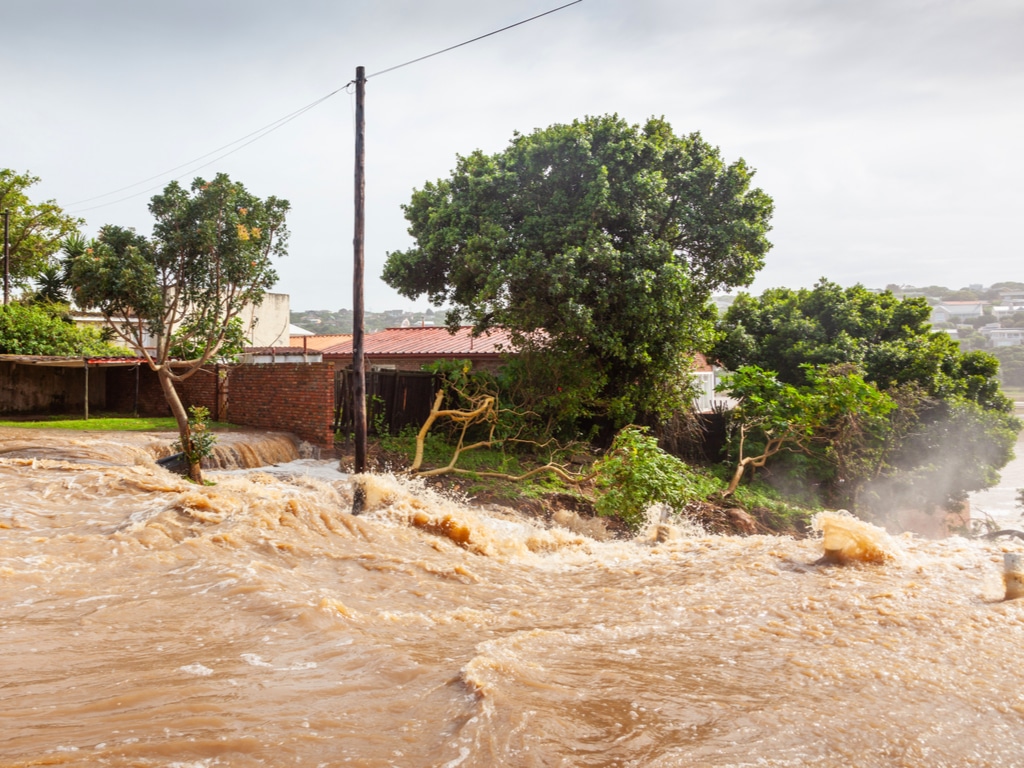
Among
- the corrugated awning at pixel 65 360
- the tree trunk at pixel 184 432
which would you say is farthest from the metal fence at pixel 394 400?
the corrugated awning at pixel 65 360

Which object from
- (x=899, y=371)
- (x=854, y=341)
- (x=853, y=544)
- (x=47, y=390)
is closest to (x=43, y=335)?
(x=47, y=390)

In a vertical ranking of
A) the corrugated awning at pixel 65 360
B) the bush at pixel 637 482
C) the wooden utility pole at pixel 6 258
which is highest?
the wooden utility pole at pixel 6 258

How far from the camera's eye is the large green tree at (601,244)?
13.2m

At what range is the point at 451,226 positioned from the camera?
46.4ft

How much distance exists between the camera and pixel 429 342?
20.6m

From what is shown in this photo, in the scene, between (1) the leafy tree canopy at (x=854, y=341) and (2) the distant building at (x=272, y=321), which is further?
(2) the distant building at (x=272, y=321)

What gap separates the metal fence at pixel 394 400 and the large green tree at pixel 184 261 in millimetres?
3390

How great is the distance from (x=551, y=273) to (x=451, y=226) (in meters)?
2.59

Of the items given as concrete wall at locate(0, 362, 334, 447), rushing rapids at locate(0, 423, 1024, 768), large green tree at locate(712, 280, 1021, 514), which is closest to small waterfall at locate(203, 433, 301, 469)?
concrete wall at locate(0, 362, 334, 447)

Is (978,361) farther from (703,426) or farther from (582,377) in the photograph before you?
(582,377)

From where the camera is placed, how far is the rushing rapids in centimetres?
360

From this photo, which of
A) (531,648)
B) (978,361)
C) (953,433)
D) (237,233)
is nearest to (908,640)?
(531,648)

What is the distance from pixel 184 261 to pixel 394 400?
5076 millimetres

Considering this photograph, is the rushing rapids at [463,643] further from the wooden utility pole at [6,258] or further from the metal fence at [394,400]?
the wooden utility pole at [6,258]
